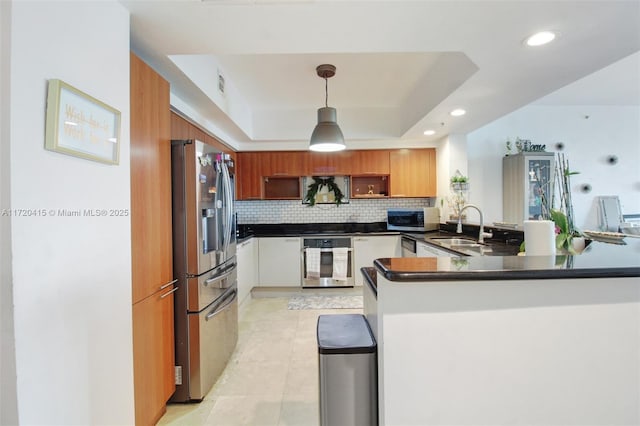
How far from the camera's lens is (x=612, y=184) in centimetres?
468

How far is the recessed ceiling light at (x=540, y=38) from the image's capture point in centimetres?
159

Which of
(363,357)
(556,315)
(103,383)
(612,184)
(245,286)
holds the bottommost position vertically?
(245,286)

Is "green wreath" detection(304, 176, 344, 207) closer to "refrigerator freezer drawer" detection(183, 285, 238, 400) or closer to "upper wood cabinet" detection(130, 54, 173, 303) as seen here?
"refrigerator freezer drawer" detection(183, 285, 238, 400)

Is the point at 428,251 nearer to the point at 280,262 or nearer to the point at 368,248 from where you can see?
the point at 368,248

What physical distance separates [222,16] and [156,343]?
5.90 ft

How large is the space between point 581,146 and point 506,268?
5147 millimetres

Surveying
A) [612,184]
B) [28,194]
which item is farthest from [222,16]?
[612,184]

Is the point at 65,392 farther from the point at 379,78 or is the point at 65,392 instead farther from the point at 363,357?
the point at 379,78

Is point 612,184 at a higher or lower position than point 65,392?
higher

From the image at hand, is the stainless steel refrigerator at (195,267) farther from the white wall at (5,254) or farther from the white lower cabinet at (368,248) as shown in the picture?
the white lower cabinet at (368,248)

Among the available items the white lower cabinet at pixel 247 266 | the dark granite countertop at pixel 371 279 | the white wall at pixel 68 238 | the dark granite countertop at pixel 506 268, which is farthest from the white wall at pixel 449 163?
the white wall at pixel 68 238

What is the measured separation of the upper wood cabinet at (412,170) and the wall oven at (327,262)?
3.79 feet

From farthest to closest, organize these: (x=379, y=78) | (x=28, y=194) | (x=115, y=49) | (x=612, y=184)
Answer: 1. (x=612, y=184)
2. (x=379, y=78)
3. (x=115, y=49)
4. (x=28, y=194)

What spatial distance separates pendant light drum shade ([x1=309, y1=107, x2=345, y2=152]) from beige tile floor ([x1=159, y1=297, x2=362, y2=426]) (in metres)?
1.91
